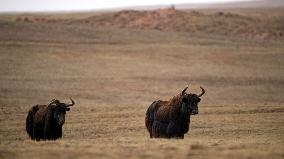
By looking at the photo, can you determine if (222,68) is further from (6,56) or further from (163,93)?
(6,56)

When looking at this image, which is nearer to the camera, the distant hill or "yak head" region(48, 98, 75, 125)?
"yak head" region(48, 98, 75, 125)

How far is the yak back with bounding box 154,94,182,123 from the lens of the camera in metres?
19.6

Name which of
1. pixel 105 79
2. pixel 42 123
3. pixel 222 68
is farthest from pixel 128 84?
pixel 42 123

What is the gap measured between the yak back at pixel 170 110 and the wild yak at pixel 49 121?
2.79 metres

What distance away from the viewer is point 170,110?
19719mm

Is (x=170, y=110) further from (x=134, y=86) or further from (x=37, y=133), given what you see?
(x=134, y=86)

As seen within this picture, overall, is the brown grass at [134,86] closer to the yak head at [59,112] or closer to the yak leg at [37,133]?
the yak leg at [37,133]

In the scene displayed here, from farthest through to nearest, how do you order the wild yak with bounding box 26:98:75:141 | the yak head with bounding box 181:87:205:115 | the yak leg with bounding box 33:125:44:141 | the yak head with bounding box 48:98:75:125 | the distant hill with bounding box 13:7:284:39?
the distant hill with bounding box 13:7:284:39, the yak leg with bounding box 33:125:44:141, the wild yak with bounding box 26:98:75:141, the yak head with bounding box 48:98:75:125, the yak head with bounding box 181:87:205:115

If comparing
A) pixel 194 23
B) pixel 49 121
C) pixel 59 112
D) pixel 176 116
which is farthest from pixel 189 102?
pixel 194 23

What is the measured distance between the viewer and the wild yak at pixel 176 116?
63.6ft

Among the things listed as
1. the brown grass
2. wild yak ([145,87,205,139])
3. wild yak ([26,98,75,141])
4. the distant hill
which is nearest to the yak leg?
wild yak ([26,98,75,141])

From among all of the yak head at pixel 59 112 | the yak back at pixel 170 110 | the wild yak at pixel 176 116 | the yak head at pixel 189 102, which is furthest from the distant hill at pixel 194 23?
the yak head at pixel 59 112

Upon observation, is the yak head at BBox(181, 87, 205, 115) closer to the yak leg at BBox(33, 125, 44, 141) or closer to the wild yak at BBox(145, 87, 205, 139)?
the wild yak at BBox(145, 87, 205, 139)

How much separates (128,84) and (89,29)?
27101 mm
